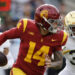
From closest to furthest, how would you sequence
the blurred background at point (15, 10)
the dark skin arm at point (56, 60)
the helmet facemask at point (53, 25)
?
the dark skin arm at point (56, 60) < the helmet facemask at point (53, 25) < the blurred background at point (15, 10)

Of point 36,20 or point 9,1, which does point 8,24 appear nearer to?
point 9,1

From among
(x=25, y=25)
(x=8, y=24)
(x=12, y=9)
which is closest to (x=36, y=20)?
(x=25, y=25)

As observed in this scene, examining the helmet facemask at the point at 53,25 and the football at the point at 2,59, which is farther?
the football at the point at 2,59

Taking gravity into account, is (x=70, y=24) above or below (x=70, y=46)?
above

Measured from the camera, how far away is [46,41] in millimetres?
5746

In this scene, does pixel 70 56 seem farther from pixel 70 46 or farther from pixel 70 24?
pixel 70 24

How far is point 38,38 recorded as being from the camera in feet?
18.8

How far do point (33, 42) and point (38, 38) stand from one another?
0.29ft

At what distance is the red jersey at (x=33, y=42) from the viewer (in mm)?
5707

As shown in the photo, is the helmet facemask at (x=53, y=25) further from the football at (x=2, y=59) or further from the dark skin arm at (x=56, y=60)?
the football at (x=2, y=59)

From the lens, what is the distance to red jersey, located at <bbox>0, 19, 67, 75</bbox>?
5707mm

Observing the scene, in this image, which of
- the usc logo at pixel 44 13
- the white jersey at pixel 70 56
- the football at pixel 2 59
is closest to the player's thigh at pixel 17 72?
the football at pixel 2 59

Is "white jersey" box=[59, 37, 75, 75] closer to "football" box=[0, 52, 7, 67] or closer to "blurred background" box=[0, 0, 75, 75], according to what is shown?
"football" box=[0, 52, 7, 67]

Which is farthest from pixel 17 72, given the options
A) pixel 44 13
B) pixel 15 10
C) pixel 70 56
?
pixel 15 10
